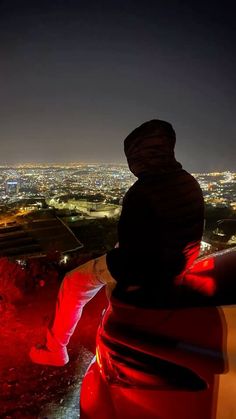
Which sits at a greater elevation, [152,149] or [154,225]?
[152,149]

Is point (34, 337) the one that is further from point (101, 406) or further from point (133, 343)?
point (133, 343)

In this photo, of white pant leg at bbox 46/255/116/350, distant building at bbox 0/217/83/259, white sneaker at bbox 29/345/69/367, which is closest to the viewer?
white pant leg at bbox 46/255/116/350

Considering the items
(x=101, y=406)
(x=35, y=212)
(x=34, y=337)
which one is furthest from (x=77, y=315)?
(x=35, y=212)

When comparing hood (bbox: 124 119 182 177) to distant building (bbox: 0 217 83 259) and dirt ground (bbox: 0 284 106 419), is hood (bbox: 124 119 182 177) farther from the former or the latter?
distant building (bbox: 0 217 83 259)

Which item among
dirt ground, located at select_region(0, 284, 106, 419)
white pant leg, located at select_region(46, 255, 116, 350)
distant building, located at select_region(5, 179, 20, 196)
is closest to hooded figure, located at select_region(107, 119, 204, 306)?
white pant leg, located at select_region(46, 255, 116, 350)

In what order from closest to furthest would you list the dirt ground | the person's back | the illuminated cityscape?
the person's back → the dirt ground → the illuminated cityscape

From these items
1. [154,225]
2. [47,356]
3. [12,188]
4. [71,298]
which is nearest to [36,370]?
[47,356]

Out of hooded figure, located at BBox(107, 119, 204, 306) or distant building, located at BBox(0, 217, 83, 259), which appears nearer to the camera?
hooded figure, located at BBox(107, 119, 204, 306)

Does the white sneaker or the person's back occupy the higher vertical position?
the person's back

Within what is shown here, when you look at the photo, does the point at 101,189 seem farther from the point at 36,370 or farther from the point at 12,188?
the point at 36,370
